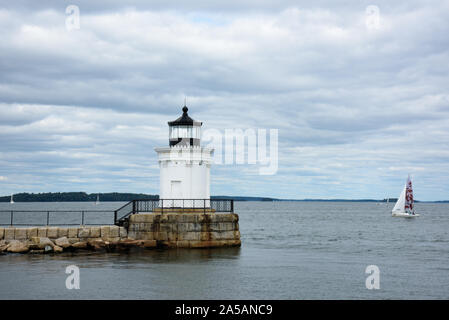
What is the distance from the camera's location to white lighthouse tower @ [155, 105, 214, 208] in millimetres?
27328

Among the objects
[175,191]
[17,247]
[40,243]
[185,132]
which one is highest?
[185,132]

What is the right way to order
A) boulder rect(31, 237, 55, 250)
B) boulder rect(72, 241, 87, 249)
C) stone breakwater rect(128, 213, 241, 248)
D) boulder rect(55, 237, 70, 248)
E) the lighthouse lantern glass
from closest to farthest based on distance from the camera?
boulder rect(31, 237, 55, 250) < boulder rect(55, 237, 70, 248) < boulder rect(72, 241, 87, 249) < stone breakwater rect(128, 213, 241, 248) < the lighthouse lantern glass

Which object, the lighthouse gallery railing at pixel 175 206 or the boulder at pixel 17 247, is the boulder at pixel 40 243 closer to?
the boulder at pixel 17 247

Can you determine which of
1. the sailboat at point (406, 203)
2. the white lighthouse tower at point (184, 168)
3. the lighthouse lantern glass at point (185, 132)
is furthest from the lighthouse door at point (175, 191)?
the sailboat at point (406, 203)

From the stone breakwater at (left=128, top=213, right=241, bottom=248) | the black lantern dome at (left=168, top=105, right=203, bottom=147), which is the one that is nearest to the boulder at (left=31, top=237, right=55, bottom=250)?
the stone breakwater at (left=128, top=213, right=241, bottom=248)

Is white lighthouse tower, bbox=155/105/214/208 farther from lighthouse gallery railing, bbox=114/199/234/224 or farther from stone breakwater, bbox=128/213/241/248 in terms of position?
stone breakwater, bbox=128/213/241/248

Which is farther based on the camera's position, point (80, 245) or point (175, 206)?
point (175, 206)

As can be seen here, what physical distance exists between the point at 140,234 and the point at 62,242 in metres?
3.83

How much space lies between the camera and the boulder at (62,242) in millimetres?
25969

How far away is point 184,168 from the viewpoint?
2736 cm

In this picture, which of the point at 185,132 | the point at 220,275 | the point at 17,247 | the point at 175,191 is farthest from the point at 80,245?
the point at 220,275

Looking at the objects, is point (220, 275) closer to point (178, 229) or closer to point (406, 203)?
point (178, 229)

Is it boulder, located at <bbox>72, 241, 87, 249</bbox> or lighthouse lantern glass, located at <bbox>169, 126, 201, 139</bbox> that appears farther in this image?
lighthouse lantern glass, located at <bbox>169, 126, 201, 139</bbox>

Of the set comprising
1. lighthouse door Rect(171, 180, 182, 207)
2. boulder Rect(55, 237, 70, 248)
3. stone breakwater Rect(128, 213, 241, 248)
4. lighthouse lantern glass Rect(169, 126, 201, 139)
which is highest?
lighthouse lantern glass Rect(169, 126, 201, 139)
